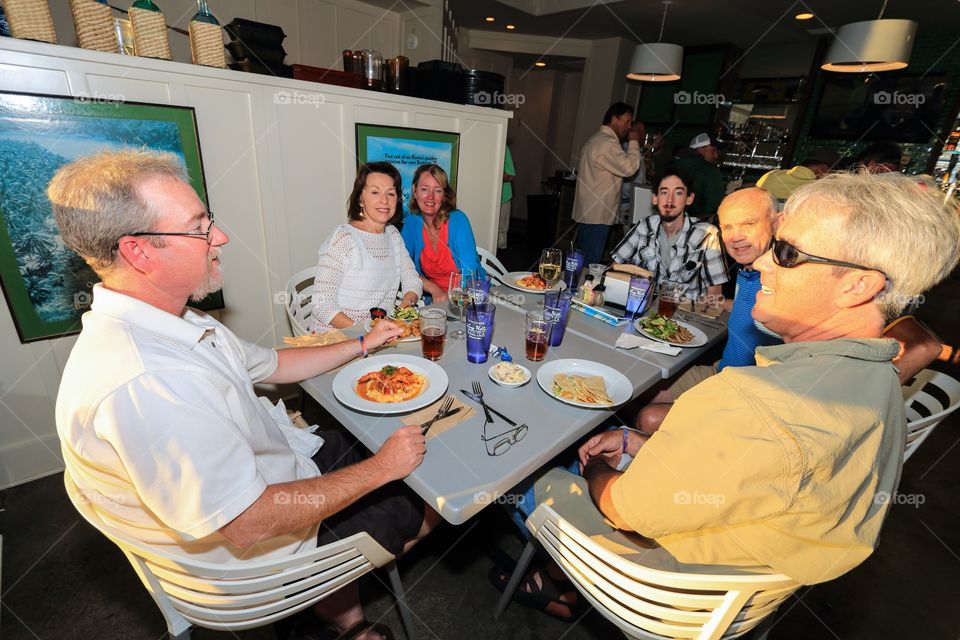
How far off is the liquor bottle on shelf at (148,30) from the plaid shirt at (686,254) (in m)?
2.65

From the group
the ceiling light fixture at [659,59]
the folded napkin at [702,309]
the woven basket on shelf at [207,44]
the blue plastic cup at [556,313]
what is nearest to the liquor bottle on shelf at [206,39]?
the woven basket on shelf at [207,44]

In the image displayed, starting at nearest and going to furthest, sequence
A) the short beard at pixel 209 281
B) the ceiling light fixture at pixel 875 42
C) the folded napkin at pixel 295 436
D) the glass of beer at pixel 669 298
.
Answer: the short beard at pixel 209 281 → the folded napkin at pixel 295 436 → the glass of beer at pixel 669 298 → the ceiling light fixture at pixel 875 42

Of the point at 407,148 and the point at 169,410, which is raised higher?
the point at 407,148

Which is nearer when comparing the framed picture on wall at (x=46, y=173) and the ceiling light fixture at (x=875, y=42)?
the framed picture on wall at (x=46, y=173)

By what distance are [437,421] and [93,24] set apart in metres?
2.24

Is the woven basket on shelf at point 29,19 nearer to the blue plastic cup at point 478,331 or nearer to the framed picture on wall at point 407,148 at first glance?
the framed picture on wall at point 407,148

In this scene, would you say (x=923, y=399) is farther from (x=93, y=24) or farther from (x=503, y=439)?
(x=93, y=24)

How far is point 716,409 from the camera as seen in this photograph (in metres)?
0.81

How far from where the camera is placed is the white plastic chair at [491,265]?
2677 mm

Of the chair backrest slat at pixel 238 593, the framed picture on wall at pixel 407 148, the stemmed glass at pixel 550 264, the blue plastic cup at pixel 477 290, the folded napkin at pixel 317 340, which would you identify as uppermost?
the framed picture on wall at pixel 407 148

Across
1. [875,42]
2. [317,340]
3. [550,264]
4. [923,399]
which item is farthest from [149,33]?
[875,42]

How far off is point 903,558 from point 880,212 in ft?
7.02

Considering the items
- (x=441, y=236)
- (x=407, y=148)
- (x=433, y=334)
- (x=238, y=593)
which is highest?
(x=407, y=148)

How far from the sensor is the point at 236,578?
890 mm
